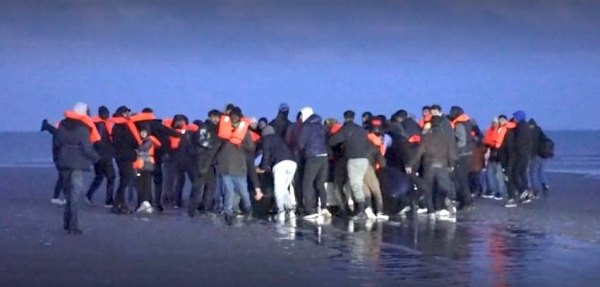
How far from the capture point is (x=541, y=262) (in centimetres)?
1698

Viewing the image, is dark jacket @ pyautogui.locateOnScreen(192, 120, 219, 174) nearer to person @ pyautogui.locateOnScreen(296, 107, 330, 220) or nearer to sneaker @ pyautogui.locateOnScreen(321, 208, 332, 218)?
person @ pyautogui.locateOnScreen(296, 107, 330, 220)

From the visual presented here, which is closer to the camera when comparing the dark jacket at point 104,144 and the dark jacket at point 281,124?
the dark jacket at point 104,144

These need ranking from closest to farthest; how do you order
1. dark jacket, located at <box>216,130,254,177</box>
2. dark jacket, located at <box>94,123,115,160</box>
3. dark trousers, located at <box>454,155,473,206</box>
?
dark jacket, located at <box>216,130,254,177</box>
dark jacket, located at <box>94,123,115,160</box>
dark trousers, located at <box>454,155,473,206</box>

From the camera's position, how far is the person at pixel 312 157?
2300 cm

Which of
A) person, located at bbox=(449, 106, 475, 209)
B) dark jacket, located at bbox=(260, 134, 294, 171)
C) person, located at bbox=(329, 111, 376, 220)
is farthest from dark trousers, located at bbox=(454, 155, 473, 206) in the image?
dark jacket, located at bbox=(260, 134, 294, 171)

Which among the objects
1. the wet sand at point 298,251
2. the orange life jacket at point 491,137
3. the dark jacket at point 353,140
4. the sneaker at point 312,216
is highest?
the orange life jacket at point 491,137

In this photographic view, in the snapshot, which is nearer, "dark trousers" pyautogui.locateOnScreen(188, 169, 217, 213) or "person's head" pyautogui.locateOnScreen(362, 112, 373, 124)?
"dark trousers" pyautogui.locateOnScreen(188, 169, 217, 213)

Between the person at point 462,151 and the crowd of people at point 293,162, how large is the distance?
2cm

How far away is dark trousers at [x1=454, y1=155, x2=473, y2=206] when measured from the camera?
83.7ft

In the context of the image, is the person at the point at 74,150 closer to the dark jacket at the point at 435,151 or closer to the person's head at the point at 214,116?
the person's head at the point at 214,116

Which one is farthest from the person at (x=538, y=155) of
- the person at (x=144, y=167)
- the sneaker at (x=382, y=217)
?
the person at (x=144, y=167)

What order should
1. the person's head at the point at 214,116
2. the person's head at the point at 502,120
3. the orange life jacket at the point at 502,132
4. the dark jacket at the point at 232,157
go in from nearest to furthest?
the dark jacket at the point at 232,157, the person's head at the point at 214,116, the orange life jacket at the point at 502,132, the person's head at the point at 502,120

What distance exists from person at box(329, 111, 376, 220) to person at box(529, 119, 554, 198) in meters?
5.90

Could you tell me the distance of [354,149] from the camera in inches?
899
